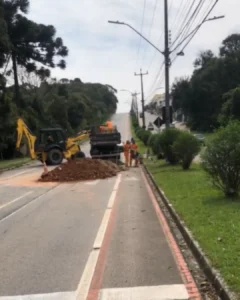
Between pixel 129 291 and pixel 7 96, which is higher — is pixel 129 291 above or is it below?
below

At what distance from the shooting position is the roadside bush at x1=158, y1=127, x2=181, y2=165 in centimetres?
2869

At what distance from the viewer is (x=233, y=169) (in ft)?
43.4

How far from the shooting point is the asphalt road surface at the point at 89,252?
644 cm

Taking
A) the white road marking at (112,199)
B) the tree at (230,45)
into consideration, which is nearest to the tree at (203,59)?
the tree at (230,45)

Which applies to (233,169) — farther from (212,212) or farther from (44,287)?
(44,287)

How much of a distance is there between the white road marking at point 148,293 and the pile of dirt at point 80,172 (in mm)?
18170

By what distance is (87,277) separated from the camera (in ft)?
22.9

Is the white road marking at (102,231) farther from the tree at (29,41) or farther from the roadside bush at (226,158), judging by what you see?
the tree at (29,41)

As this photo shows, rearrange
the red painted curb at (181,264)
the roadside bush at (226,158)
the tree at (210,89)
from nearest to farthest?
1. the red painted curb at (181,264)
2. the roadside bush at (226,158)
3. the tree at (210,89)

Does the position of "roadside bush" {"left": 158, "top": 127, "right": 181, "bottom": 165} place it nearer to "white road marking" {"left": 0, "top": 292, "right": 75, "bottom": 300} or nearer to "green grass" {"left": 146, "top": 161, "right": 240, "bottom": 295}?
"green grass" {"left": 146, "top": 161, "right": 240, "bottom": 295}

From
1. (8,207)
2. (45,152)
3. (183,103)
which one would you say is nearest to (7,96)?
(45,152)

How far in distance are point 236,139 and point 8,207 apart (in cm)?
679

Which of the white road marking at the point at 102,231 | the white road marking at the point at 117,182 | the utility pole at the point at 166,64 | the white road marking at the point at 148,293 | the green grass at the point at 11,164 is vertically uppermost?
the utility pole at the point at 166,64

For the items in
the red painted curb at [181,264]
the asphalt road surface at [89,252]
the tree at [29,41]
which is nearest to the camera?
the red painted curb at [181,264]
